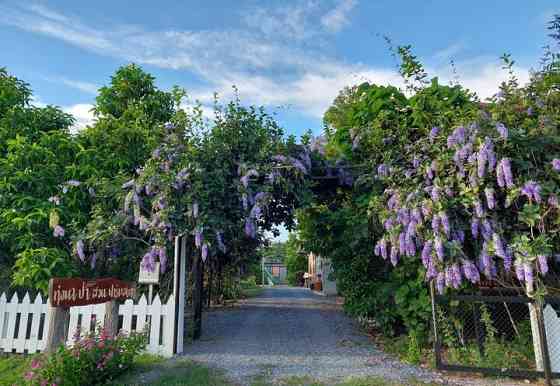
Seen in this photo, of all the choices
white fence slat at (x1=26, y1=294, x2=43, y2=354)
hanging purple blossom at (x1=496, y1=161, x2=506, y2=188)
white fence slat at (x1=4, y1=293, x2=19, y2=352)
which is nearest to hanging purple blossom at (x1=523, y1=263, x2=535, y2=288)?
hanging purple blossom at (x1=496, y1=161, x2=506, y2=188)

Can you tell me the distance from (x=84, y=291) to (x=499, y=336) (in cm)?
585

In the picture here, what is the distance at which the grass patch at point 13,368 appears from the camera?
175 inches

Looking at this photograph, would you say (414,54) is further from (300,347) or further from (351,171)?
(300,347)

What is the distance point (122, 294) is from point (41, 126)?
13.7ft

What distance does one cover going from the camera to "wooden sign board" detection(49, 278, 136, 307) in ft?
11.8

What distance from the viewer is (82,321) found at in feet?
17.6

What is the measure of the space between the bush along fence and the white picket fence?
12.3ft

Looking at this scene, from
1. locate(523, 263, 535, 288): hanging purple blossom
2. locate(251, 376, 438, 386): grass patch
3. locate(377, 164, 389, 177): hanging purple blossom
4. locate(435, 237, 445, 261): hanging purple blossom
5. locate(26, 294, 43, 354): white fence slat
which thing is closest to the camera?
locate(251, 376, 438, 386): grass patch

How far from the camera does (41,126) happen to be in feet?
22.3

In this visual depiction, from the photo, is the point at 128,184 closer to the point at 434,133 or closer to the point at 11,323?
the point at 11,323

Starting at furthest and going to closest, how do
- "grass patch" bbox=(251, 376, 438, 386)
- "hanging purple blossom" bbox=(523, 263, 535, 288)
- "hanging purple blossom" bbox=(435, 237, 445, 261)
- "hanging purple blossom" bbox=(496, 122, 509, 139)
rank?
"hanging purple blossom" bbox=(496, 122, 509, 139), "hanging purple blossom" bbox=(435, 237, 445, 261), "hanging purple blossom" bbox=(523, 263, 535, 288), "grass patch" bbox=(251, 376, 438, 386)

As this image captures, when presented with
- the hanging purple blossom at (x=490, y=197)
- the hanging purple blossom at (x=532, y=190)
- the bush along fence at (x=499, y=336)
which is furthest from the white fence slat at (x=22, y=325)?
the hanging purple blossom at (x=532, y=190)

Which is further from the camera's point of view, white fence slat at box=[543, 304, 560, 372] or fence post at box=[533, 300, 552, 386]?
white fence slat at box=[543, 304, 560, 372]

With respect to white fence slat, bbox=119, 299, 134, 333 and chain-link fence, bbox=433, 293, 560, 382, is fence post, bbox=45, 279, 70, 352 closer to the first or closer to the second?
white fence slat, bbox=119, 299, 134, 333
